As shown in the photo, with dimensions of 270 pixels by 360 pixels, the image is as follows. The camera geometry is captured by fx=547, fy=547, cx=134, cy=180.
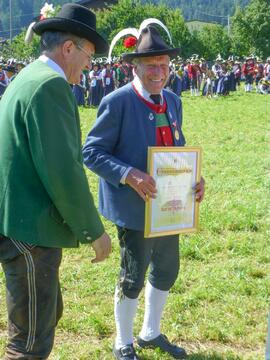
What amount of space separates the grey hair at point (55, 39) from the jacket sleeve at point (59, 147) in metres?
0.27

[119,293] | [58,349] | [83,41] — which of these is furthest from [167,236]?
[83,41]

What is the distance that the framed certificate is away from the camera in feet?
10.4

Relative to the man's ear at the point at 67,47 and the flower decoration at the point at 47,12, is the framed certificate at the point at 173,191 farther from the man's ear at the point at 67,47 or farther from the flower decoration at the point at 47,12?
the flower decoration at the point at 47,12

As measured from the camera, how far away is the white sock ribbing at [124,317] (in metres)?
3.51

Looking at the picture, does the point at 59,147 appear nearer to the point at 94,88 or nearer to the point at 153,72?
the point at 153,72

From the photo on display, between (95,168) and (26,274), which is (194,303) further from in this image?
(26,274)

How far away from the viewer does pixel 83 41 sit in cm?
263

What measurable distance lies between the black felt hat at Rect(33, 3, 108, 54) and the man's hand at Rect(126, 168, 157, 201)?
737 millimetres

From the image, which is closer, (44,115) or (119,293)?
(44,115)

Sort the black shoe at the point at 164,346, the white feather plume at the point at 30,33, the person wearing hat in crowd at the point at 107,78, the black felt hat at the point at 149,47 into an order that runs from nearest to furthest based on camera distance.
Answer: the white feather plume at the point at 30,33 → the black felt hat at the point at 149,47 → the black shoe at the point at 164,346 → the person wearing hat in crowd at the point at 107,78

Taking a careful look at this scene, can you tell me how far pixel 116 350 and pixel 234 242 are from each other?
2.45 meters

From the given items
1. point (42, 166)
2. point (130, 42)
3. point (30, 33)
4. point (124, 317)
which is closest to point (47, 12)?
point (30, 33)

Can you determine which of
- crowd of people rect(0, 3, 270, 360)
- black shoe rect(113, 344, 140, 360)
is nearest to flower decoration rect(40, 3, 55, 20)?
crowd of people rect(0, 3, 270, 360)

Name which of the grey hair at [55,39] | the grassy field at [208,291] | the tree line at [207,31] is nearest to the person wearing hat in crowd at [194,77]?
the grassy field at [208,291]
